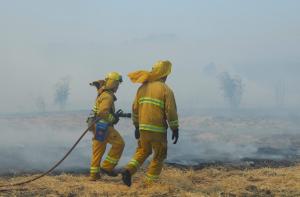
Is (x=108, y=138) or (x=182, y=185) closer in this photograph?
(x=182, y=185)

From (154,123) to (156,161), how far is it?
1.96 ft

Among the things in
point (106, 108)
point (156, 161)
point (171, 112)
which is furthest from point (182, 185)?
point (106, 108)

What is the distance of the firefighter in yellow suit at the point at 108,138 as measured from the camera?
7797 millimetres

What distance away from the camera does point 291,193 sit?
6.39m

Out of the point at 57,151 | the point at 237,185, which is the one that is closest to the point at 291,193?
the point at 237,185

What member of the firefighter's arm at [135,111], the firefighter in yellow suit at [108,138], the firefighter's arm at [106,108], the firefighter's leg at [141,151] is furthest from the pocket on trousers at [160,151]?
the firefighter's arm at [106,108]

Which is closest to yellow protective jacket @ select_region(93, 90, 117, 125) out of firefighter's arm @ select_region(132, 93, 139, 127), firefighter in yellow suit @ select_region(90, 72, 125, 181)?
firefighter in yellow suit @ select_region(90, 72, 125, 181)

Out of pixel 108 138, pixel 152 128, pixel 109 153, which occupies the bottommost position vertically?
pixel 109 153

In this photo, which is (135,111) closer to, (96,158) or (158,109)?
(158,109)

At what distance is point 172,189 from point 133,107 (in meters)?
1.53

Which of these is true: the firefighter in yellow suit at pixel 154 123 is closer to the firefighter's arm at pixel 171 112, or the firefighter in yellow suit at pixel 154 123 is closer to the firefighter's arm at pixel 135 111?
the firefighter's arm at pixel 171 112

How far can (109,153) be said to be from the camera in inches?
310

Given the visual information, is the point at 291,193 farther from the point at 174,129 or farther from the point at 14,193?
the point at 14,193

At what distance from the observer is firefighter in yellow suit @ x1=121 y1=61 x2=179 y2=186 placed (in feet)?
22.1
